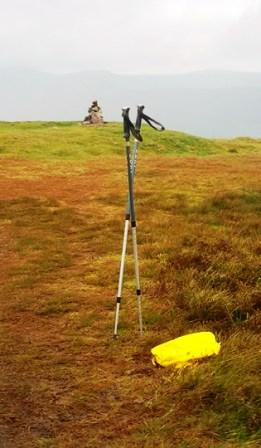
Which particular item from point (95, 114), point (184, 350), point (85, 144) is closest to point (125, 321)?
point (184, 350)

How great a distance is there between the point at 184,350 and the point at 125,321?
2.03 metres

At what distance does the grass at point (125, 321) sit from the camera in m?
6.16

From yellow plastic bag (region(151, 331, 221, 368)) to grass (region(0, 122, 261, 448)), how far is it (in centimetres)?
15

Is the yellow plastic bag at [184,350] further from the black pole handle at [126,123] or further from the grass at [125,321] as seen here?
the black pole handle at [126,123]

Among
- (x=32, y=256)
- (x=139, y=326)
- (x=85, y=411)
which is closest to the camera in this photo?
(x=85, y=411)

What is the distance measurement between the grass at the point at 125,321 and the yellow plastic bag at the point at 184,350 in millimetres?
147

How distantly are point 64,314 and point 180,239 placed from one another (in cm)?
588

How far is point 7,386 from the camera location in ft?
23.4

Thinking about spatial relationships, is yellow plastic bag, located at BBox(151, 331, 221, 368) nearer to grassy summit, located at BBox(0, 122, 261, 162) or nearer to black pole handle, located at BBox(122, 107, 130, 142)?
black pole handle, located at BBox(122, 107, 130, 142)

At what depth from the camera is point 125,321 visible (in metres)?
9.44

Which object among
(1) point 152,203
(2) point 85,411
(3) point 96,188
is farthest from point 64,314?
(3) point 96,188

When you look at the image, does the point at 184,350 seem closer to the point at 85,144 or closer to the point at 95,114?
the point at 85,144

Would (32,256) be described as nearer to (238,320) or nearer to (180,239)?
(180,239)

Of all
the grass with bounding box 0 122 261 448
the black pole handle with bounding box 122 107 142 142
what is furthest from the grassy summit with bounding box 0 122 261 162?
the black pole handle with bounding box 122 107 142 142
